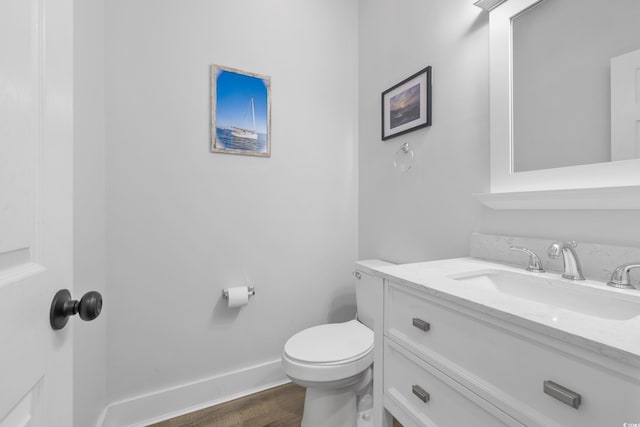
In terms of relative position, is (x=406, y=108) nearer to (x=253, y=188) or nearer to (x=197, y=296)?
(x=253, y=188)

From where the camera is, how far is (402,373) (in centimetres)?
84

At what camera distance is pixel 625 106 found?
80 cm

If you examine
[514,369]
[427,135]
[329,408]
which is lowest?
[329,408]

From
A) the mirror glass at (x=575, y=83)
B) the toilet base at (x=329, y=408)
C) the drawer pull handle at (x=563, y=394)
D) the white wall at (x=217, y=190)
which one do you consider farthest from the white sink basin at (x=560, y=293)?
the white wall at (x=217, y=190)

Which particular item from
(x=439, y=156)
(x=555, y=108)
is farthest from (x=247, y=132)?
(x=555, y=108)

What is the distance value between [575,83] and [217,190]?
166cm

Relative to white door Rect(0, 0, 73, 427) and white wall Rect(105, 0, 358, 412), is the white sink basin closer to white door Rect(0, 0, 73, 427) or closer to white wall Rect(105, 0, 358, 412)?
white door Rect(0, 0, 73, 427)

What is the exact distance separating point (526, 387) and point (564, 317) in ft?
0.52

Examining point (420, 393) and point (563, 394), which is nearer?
point (563, 394)

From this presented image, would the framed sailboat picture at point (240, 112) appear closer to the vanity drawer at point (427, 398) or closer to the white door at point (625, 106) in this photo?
the vanity drawer at point (427, 398)

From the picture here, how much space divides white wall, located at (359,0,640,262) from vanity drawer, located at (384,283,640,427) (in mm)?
582

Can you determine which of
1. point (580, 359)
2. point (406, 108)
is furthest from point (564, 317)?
point (406, 108)

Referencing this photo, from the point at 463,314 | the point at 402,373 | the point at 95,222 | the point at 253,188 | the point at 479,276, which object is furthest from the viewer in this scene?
the point at 253,188

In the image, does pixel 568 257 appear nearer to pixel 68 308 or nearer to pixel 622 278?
pixel 622 278
